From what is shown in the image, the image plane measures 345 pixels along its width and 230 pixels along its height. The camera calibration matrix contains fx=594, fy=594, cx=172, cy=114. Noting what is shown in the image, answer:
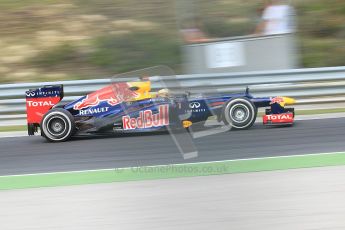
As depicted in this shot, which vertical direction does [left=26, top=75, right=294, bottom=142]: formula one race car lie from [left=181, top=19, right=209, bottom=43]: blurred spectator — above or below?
below

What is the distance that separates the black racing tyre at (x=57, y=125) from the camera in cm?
858

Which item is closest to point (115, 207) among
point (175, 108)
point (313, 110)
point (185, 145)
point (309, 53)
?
point (185, 145)

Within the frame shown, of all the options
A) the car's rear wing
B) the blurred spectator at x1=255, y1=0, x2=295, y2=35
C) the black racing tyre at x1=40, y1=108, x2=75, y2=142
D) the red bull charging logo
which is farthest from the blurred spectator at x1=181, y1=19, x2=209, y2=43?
the black racing tyre at x1=40, y1=108, x2=75, y2=142

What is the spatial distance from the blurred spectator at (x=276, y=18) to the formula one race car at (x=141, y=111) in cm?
295

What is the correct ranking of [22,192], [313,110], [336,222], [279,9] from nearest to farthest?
[336,222] → [22,192] → [313,110] → [279,9]

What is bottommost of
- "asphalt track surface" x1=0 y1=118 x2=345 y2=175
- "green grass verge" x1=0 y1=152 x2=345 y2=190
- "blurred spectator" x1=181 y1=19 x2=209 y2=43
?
"green grass verge" x1=0 y1=152 x2=345 y2=190

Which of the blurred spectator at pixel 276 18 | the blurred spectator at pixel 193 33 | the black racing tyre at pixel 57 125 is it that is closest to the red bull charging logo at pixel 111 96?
the black racing tyre at pixel 57 125

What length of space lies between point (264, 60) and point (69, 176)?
613cm

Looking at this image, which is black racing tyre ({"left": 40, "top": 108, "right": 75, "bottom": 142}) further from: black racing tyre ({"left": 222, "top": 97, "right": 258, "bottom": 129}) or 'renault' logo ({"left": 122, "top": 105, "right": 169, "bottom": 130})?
black racing tyre ({"left": 222, "top": 97, "right": 258, "bottom": 129})

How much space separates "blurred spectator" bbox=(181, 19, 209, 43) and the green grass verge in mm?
5200

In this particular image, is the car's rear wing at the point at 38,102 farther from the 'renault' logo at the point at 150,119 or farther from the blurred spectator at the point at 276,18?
the blurred spectator at the point at 276,18

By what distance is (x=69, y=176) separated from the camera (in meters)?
6.29

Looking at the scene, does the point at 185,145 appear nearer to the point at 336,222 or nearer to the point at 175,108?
the point at 175,108

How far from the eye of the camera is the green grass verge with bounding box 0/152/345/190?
5.93 metres
